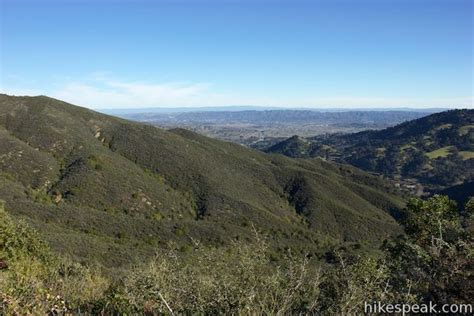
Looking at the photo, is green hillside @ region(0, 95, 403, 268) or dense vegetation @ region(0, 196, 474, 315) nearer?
dense vegetation @ region(0, 196, 474, 315)

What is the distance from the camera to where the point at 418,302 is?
10.6 metres

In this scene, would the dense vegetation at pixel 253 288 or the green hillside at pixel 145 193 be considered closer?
the dense vegetation at pixel 253 288

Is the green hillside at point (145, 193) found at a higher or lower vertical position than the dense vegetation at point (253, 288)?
lower

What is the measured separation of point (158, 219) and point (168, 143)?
3829cm

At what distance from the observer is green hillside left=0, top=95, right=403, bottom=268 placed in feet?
191

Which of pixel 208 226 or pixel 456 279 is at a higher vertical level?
pixel 456 279

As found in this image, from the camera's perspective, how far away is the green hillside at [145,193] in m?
58.3

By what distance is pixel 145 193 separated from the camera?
250 feet

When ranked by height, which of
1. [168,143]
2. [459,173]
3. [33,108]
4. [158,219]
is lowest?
[459,173]

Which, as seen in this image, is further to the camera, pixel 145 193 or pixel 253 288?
pixel 145 193

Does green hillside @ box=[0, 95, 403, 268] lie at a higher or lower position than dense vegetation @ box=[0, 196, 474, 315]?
lower

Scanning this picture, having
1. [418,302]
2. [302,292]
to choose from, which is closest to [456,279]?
[418,302]

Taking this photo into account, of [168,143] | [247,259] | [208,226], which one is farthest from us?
[168,143]

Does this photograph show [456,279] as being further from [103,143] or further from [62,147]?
[103,143]
